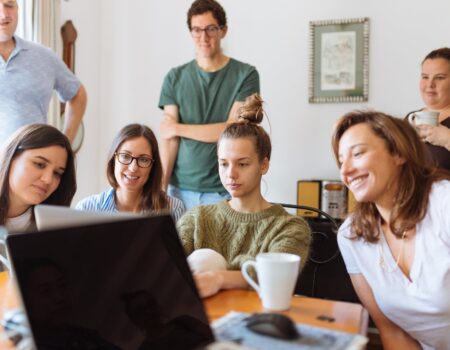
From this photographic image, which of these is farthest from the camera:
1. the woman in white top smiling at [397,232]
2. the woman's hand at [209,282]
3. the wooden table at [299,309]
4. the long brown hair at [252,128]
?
the long brown hair at [252,128]

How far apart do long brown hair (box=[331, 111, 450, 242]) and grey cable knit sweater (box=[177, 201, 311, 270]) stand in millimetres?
188

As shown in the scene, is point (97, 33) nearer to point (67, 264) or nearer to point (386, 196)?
point (386, 196)

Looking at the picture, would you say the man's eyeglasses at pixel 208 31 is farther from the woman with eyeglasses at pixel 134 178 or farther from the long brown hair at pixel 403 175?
the long brown hair at pixel 403 175

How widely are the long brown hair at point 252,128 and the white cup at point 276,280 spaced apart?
71 centimetres

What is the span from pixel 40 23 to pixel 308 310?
2.74 metres

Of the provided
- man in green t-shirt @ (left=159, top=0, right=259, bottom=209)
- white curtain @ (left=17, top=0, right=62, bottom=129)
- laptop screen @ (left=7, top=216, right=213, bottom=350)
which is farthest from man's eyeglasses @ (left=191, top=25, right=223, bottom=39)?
laptop screen @ (left=7, top=216, right=213, bottom=350)

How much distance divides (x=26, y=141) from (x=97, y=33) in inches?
90.7

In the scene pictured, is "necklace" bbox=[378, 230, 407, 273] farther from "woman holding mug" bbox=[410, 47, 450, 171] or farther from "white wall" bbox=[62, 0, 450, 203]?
"white wall" bbox=[62, 0, 450, 203]

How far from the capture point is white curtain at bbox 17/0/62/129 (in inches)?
119

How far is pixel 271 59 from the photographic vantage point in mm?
3389

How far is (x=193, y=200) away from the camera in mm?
2340

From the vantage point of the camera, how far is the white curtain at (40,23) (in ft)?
9.89

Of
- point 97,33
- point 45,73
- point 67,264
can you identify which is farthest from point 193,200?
point 97,33

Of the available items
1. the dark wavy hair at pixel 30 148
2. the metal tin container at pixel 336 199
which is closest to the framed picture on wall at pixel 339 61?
the metal tin container at pixel 336 199
